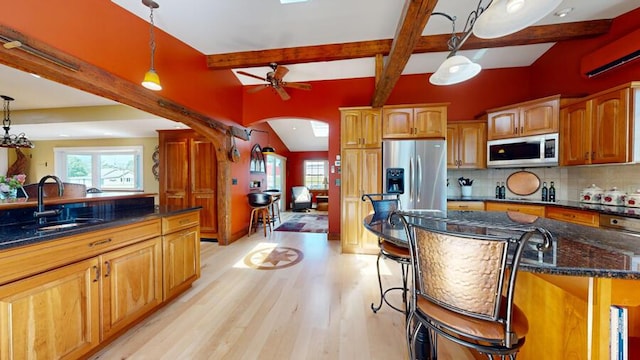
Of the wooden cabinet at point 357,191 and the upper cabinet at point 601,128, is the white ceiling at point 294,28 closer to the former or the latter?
the upper cabinet at point 601,128

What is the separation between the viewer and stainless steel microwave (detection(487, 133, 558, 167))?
3.04 meters

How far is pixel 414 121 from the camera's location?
3.48m

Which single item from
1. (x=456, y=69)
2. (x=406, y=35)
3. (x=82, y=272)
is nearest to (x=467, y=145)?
(x=456, y=69)

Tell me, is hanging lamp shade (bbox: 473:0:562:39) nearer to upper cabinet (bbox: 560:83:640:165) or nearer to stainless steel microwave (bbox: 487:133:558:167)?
upper cabinet (bbox: 560:83:640:165)

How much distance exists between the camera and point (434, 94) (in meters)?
4.09

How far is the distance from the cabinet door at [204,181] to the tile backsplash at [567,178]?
4462 mm

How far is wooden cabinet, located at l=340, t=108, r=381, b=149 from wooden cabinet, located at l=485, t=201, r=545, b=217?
1904 mm

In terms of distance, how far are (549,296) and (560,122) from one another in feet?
10.2

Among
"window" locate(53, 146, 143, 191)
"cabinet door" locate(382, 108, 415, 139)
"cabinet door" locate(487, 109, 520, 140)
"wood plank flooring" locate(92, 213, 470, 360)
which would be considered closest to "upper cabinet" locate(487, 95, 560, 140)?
"cabinet door" locate(487, 109, 520, 140)

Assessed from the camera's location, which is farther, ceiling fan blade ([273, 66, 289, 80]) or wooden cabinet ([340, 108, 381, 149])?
wooden cabinet ([340, 108, 381, 149])

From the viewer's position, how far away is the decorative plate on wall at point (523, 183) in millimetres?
3498

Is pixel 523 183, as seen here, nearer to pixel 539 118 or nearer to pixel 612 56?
pixel 539 118

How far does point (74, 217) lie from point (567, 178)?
5.89 m

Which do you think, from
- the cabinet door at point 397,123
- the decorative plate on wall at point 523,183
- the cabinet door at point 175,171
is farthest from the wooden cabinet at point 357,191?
the cabinet door at point 175,171
